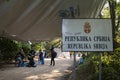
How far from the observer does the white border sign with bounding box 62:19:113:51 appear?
7.67 metres

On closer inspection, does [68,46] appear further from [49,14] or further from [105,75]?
[105,75]

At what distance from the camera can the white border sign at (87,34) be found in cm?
767

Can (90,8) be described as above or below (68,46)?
above

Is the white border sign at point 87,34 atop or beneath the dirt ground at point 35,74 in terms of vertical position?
atop

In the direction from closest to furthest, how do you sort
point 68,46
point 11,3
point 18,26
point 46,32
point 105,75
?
point 11,3 < point 68,46 < point 18,26 < point 105,75 < point 46,32

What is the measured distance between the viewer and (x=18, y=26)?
29.1 ft

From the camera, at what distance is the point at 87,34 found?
773 cm

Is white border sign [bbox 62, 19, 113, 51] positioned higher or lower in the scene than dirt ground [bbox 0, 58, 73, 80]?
higher

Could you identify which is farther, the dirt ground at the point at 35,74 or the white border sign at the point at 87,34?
the dirt ground at the point at 35,74

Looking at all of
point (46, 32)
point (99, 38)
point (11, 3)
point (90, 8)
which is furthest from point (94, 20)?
point (46, 32)

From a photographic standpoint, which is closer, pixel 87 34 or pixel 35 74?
pixel 87 34

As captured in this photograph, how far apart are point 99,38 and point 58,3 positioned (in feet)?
4.89

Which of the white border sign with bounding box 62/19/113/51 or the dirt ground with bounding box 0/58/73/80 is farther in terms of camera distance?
the dirt ground with bounding box 0/58/73/80

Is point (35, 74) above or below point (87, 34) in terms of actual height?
below
